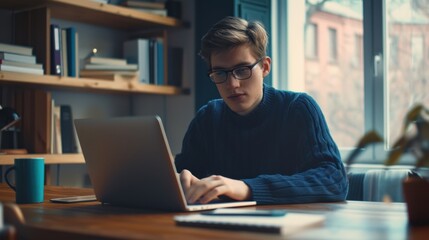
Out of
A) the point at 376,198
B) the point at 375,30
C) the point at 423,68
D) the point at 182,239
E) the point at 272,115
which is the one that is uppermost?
the point at 375,30

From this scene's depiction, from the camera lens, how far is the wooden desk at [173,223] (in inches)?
39.1

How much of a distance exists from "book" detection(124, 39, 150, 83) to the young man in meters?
1.34

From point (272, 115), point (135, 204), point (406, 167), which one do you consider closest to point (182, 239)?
point (135, 204)

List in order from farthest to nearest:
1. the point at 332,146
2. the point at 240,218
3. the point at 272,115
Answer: the point at 272,115 → the point at 332,146 → the point at 240,218

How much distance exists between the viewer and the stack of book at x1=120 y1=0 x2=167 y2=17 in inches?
137

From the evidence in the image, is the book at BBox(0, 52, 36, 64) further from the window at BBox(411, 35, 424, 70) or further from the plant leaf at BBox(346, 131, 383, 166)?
the plant leaf at BBox(346, 131, 383, 166)

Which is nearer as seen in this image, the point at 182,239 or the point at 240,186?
the point at 182,239

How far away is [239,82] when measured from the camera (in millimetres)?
1976

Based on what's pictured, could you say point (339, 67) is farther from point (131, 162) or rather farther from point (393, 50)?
point (131, 162)

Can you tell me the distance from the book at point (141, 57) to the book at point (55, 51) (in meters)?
0.53

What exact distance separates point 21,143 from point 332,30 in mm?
1805

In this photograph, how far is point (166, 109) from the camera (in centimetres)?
378

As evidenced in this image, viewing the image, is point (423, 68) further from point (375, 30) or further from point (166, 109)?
point (166, 109)

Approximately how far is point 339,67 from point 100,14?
4.49ft
